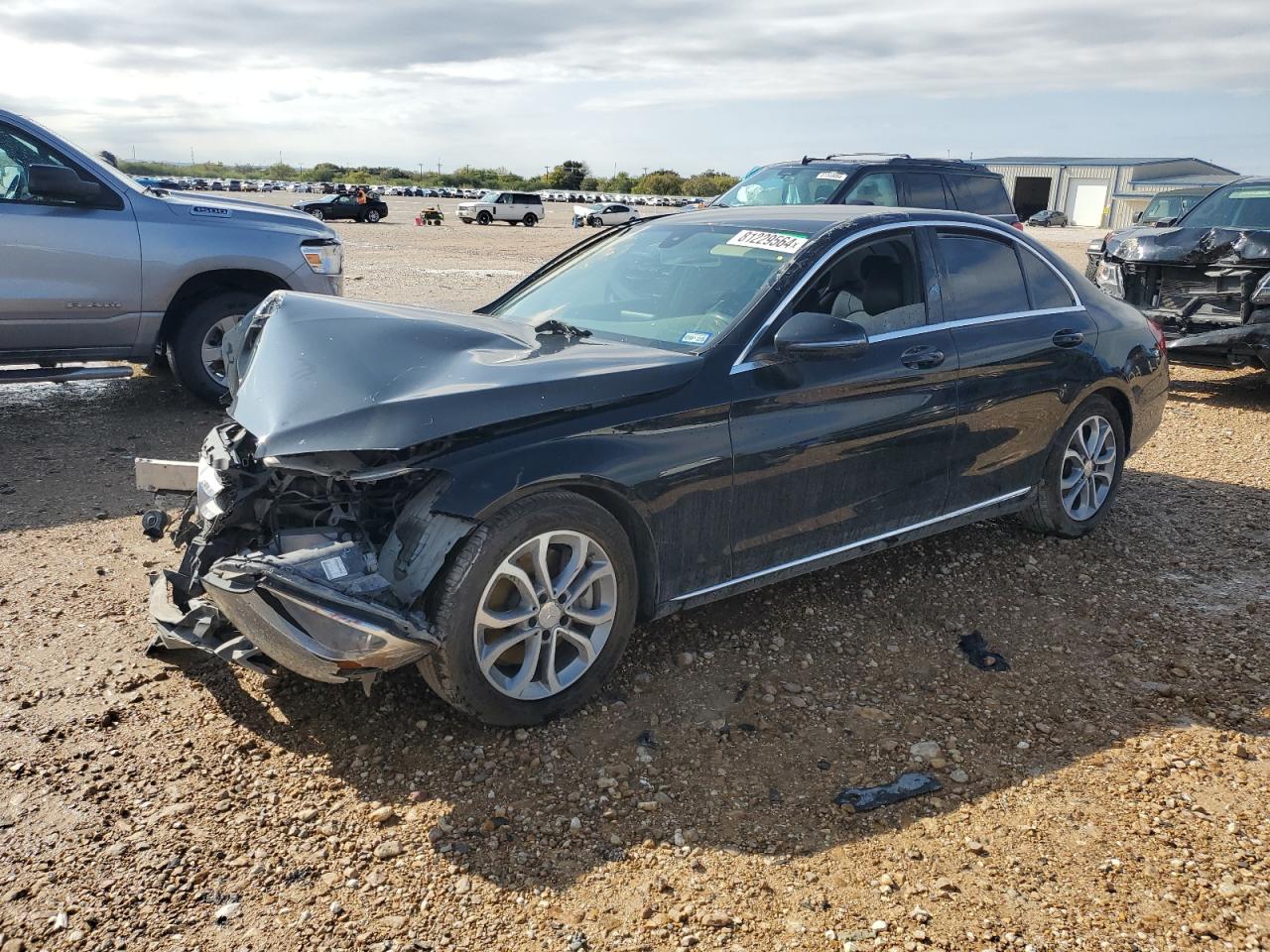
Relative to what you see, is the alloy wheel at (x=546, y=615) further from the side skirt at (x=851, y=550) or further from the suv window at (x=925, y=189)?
the suv window at (x=925, y=189)

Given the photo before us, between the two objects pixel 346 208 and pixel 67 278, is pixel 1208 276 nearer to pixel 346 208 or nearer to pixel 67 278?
pixel 67 278

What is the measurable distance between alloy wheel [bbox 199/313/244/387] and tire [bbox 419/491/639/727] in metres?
5.08

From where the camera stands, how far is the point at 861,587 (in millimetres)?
4730

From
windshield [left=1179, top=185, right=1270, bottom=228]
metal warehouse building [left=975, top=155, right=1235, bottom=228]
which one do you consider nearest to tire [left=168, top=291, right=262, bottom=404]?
windshield [left=1179, top=185, right=1270, bottom=228]

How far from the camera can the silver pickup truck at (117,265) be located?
6809 millimetres

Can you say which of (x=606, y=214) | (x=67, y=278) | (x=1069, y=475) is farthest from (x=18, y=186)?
(x=606, y=214)

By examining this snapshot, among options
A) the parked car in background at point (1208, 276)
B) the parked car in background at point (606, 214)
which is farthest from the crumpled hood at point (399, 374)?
the parked car in background at point (606, 214)

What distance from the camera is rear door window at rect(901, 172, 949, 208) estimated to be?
36.7ft

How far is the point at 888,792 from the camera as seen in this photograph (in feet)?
10.5

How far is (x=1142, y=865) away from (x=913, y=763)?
725 mm

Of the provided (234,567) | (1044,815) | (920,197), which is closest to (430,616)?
(234,567)

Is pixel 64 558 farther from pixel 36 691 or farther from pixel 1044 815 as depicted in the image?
pixel 1044 815

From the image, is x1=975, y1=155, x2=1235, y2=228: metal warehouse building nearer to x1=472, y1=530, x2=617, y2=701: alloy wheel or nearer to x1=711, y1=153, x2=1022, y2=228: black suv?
x1=711, y1=153, x2=1022, y2=228: black suv

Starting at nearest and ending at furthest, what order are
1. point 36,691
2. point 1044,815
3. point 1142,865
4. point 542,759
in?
1. point 1142,865
2. point 1044,815
3. point 542,759
4. point 36,691
